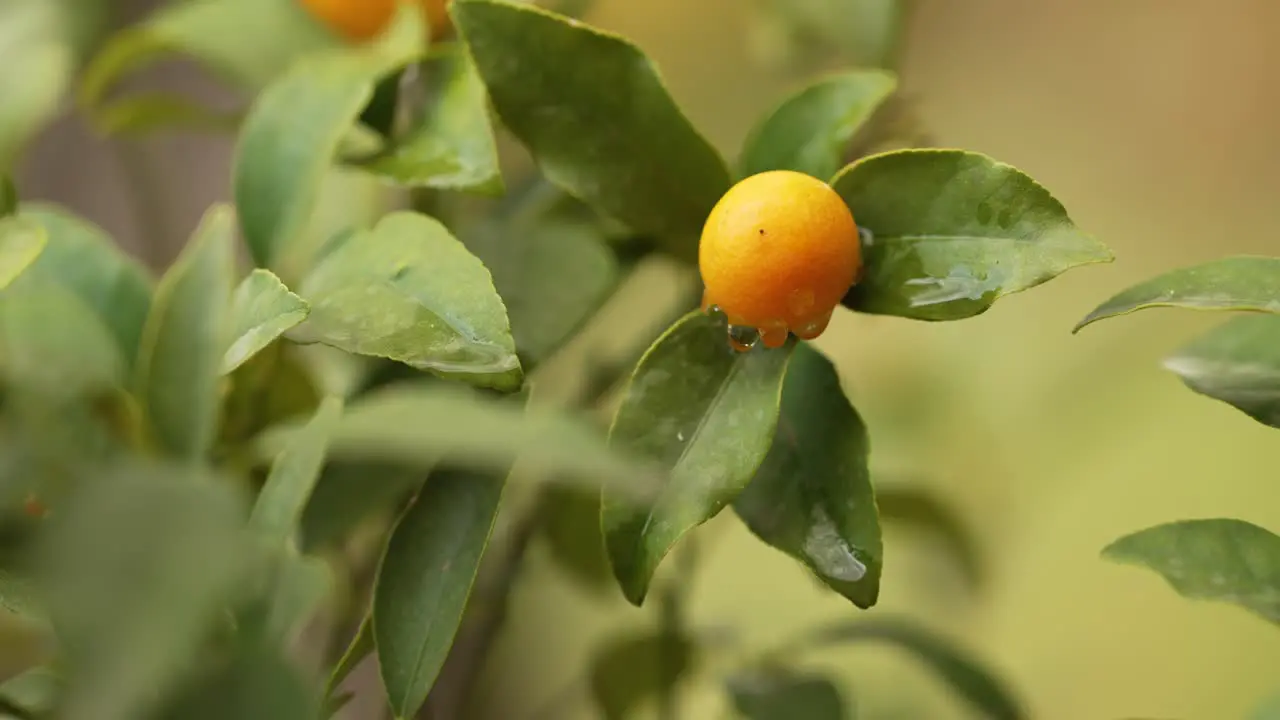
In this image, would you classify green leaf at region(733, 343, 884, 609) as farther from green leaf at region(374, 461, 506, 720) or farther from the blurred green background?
the blurred green background

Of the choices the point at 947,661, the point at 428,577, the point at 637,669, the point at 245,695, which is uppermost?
the point at 245,695

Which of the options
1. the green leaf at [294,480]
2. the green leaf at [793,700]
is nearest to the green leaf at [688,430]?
the green leaf at [294,480]

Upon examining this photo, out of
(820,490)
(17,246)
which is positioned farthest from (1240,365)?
(17,246)

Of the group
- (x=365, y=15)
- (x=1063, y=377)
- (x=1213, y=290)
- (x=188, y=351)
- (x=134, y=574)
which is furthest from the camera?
(x=1063, y=377)

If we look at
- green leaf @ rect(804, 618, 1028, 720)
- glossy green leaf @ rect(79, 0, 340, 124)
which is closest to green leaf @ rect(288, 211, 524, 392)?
glossy green leaf @ rect(79, 0, 340, 124)

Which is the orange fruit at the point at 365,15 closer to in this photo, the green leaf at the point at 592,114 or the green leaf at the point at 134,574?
the green leaf at the point at 592,114

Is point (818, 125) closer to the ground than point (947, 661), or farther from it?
farther from it

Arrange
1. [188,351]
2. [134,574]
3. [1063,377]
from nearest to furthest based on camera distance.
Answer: [134,574] < [188,351] < [1063,377]

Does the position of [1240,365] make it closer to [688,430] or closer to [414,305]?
[688,430]
